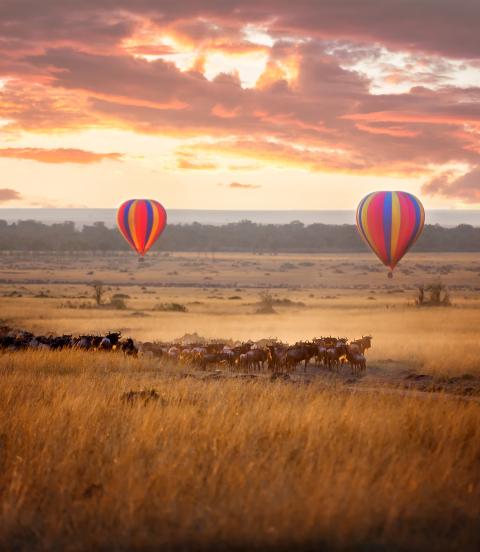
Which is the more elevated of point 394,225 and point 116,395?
point 394,225

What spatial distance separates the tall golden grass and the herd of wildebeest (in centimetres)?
918

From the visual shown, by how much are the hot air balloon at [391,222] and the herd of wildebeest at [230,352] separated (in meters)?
23.8

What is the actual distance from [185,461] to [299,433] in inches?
78.8

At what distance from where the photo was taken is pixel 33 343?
76.9ft

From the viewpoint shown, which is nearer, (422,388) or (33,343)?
(422,388)

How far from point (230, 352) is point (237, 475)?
564 inches

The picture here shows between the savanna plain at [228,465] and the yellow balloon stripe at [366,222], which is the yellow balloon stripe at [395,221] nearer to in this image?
the yellow balloon stripe at [366,222]

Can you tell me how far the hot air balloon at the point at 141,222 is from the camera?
68250 millimetres

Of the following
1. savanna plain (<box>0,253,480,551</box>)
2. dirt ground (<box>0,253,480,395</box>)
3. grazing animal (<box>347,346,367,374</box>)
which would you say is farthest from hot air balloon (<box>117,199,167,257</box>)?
savanna plain (<box>0,253,480,551</box>)

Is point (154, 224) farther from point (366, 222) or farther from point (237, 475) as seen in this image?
point (237, 475)

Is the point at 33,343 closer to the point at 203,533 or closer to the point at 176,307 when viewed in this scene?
the point at 203,533

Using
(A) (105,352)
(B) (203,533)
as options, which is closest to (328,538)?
(B) (203,533)

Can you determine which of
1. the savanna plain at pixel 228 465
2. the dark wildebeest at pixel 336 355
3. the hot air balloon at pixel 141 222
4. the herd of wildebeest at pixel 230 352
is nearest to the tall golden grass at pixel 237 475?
the savanna plain at pixel 228 465

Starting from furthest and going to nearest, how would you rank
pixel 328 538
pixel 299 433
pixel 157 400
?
pixel 157 400 → pixel 299 433 → pixel 328 538
